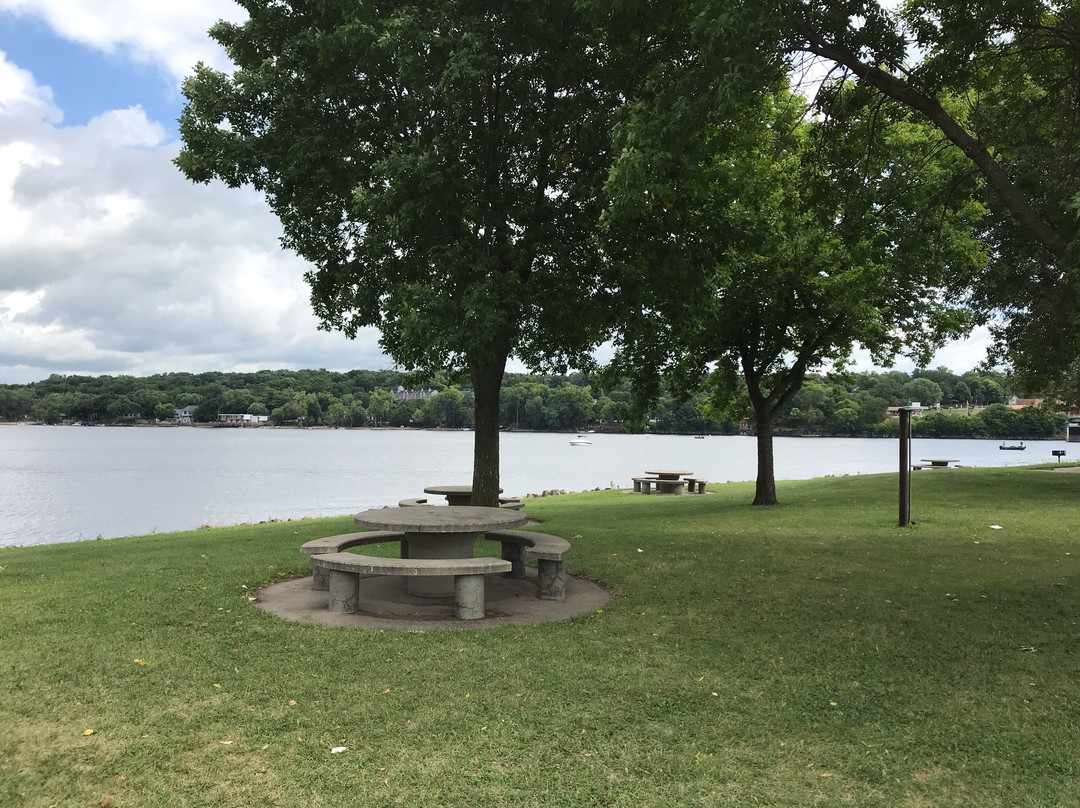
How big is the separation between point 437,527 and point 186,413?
167 metres

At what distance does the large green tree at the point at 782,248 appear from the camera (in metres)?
9.93

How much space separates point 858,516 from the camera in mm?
15477

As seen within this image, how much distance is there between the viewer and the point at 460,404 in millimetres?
130625

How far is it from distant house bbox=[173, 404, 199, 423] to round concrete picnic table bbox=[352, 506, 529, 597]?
163 m

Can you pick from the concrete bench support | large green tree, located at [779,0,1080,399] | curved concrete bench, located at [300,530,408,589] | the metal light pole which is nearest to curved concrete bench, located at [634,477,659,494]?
the concrete bench support

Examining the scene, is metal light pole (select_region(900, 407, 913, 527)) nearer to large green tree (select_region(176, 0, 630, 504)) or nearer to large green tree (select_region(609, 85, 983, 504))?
large green tree (select_region(609, 85, 983, 504))

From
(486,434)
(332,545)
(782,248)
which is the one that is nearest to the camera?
(332,545)

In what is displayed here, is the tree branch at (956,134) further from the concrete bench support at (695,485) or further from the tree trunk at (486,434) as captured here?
the concrete bench support at (695,485)

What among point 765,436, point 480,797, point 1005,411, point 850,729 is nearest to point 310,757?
point 480,797

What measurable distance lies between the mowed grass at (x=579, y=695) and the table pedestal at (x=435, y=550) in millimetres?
1771

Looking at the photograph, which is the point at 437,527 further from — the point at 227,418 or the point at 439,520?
the point at 227,418

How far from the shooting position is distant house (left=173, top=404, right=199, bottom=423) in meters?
156

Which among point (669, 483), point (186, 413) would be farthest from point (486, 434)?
point (186, 413)

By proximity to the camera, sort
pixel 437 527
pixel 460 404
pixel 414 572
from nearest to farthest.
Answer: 1. pixel 414 572
2. pixel 437 527
3. pixel 460 404
